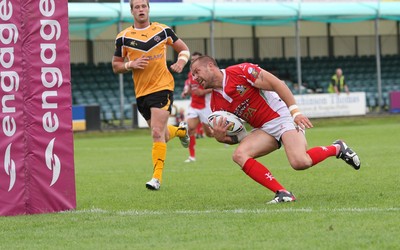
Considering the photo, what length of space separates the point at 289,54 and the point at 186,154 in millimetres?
27203

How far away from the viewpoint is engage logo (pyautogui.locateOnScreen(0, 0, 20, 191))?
942 cm

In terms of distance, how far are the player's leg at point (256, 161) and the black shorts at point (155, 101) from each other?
253 cm

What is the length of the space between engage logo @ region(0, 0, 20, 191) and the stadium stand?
85.6 feet

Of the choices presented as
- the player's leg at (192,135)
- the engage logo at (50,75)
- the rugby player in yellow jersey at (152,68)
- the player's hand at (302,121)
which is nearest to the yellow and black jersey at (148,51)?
the rugby player in yellow jersey at (152,68)

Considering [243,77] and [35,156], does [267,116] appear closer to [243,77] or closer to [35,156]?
[243,77]

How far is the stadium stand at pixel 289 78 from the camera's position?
38.4m

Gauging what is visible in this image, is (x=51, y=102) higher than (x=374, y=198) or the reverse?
higher

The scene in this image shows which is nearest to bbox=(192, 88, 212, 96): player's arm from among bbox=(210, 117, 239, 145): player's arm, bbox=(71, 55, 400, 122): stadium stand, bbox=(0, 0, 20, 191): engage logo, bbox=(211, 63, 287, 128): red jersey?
bbox=(211, 63, 287, 128): red jersey

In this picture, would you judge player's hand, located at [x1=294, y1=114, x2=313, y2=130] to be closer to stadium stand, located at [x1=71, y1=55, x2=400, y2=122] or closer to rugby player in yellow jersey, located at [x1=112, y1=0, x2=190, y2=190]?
rugby player in yellow jersey, located at [x1=112, y1=0, x2=190, y2=190]

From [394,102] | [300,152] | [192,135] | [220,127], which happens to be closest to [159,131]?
[220,127]

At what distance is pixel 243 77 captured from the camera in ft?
32.9

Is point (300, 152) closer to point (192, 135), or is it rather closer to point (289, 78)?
point (192, 135)

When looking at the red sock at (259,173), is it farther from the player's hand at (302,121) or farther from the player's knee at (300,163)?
the player's hand at (302,121)

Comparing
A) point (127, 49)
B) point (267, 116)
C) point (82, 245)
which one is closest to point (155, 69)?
point (127, 49)
